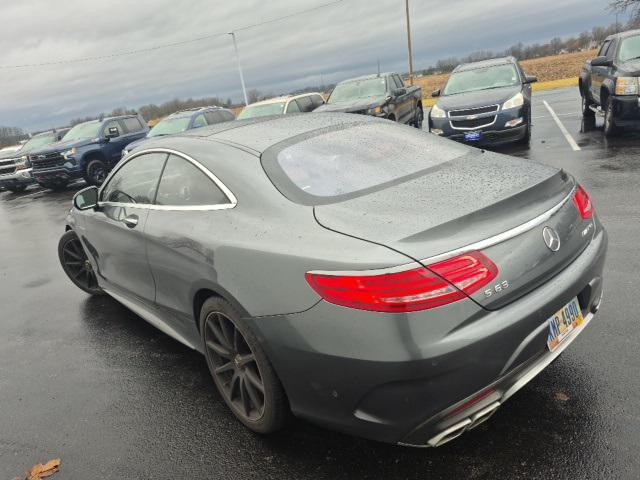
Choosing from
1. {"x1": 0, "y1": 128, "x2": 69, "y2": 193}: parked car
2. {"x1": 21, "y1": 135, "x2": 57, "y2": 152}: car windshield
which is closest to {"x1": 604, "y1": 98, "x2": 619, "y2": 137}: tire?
{"x1": 0, "y1": 128, "x2": 69, "y2": 193}: parked car

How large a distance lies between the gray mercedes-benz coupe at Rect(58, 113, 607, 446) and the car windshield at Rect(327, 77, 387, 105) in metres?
10.8

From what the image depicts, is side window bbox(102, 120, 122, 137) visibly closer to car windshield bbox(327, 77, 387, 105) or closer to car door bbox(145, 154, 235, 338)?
car windshield bbox(327, 77, 387, 105)

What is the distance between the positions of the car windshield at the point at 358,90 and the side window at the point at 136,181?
33.4 ft

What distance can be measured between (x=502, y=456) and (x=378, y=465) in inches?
23.0

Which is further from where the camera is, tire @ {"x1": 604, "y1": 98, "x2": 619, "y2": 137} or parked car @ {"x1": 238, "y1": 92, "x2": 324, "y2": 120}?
parked car @ {"x1": 238, "y1": 92, "x2": 324, "y2": 120}

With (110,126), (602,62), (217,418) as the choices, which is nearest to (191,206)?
(217,418)

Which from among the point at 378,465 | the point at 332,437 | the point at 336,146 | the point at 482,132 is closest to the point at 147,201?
the point at 336,146

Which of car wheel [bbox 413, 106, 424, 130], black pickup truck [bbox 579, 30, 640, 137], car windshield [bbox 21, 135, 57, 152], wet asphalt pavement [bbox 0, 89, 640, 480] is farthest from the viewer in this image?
car windshield [bbox 21, 135, 57, 152]

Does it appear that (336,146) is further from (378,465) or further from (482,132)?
(482,132)

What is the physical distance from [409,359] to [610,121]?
968cm

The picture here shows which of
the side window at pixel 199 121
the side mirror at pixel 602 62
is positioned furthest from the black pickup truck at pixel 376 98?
the side mirror at pixel 602 62

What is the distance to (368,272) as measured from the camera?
2104 millimetres

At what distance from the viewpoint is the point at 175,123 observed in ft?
47.1

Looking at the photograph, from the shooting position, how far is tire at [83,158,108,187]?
15.0 meters
